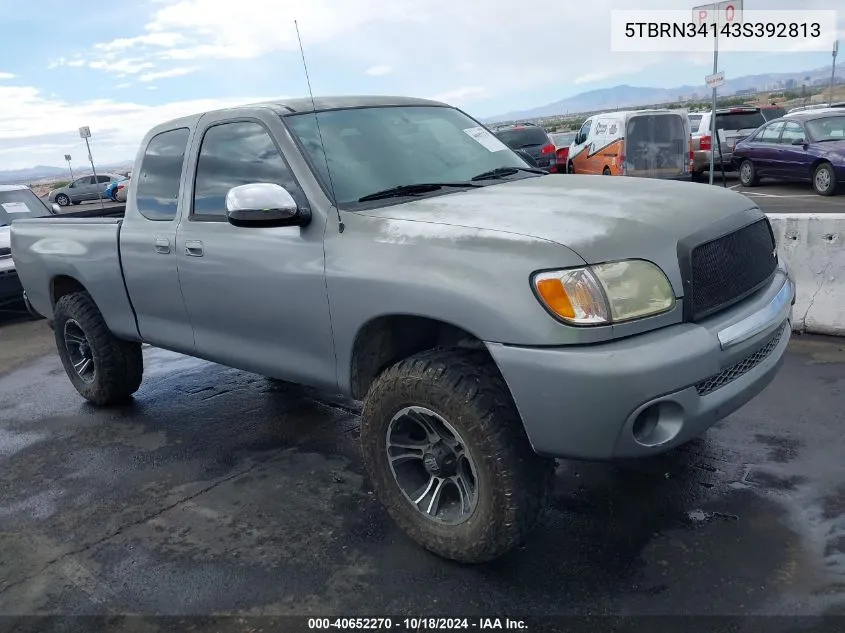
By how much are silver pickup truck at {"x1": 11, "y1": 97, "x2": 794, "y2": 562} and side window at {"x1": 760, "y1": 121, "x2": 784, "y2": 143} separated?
12656mm

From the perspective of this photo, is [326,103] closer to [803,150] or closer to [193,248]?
[193,248]

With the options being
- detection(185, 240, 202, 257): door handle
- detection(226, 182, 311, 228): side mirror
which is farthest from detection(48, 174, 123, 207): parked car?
detection(226, 182, 311, 228): side mirror

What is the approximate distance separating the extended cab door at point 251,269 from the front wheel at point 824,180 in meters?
12.6

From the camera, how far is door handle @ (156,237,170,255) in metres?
4.06

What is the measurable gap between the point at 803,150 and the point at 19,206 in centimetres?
1349

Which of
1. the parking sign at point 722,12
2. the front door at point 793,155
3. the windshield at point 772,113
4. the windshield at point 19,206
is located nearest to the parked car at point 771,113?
the windshield at point 772,113

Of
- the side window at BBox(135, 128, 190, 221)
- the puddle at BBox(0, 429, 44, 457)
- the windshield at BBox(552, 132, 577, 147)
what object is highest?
the side window at BBox(135, 128, 190, 221)

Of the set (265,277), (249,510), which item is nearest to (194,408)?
(249,510)

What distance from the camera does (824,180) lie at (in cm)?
1340

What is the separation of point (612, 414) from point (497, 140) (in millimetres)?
2282

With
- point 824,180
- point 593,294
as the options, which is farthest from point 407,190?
point 824,180

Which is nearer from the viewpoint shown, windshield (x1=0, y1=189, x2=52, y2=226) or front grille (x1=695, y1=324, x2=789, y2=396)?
front grille (x1=695, y1=324, x2=789, y2=396)

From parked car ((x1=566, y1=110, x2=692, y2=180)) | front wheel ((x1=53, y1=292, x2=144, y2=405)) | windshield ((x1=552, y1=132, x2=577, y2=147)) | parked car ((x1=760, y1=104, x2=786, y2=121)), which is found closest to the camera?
front wheel ((x1=53, y1=292, x2=144, y2=405))

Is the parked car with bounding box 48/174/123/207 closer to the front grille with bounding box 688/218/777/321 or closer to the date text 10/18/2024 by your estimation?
the date text 10/18/2024
